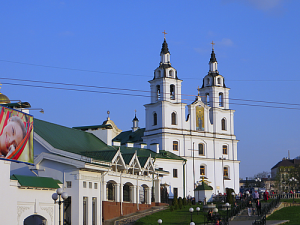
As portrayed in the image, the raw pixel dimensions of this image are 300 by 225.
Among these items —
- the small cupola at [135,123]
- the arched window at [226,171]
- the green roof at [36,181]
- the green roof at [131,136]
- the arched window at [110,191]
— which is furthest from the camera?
the small cupola at [135,123]

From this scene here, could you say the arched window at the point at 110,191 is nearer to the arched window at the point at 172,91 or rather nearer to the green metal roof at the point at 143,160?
the green metal roof at the point at 143,160

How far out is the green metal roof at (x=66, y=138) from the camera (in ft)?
120

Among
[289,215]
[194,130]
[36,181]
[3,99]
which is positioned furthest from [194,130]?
[36,181]

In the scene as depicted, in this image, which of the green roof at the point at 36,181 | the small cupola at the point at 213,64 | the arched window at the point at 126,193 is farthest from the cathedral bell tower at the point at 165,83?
the green roof at the point at 36,181

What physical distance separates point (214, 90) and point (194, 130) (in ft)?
28.8

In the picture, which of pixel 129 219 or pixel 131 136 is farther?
pixel 131 136

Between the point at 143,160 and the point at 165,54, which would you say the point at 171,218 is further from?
the point at 165,54

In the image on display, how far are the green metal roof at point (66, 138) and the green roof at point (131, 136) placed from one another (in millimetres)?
39935

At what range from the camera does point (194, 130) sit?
82.0m

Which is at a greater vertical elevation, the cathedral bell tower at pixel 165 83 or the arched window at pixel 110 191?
the cathedral bell tower at pixel 165 83

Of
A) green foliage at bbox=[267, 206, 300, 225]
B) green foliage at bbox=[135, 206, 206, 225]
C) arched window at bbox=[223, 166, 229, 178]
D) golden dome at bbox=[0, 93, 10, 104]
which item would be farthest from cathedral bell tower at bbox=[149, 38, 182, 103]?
golden dome at bbox=[0, 93, 10, 104]

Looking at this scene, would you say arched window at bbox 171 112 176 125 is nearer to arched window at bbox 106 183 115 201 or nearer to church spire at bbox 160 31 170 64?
church spire at bbox 160 31 170 64

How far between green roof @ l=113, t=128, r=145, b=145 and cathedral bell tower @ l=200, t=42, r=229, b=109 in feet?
38.9

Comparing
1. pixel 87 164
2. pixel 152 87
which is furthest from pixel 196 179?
pixel 87 164
